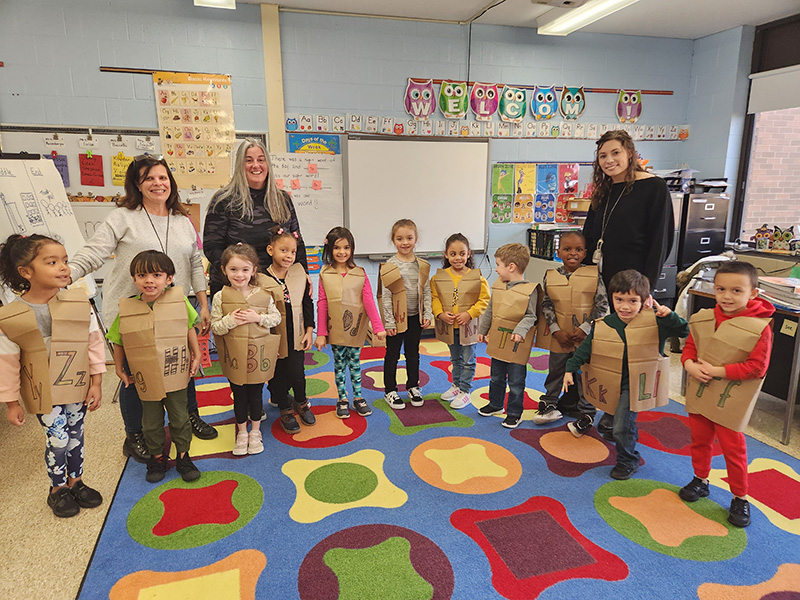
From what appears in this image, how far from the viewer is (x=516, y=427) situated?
8.57ft

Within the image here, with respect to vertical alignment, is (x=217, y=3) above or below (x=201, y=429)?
above

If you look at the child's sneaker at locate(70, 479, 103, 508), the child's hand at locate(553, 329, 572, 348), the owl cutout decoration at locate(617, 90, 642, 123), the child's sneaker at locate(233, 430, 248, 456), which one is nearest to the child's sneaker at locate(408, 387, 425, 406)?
the child's hand at locate(553, 329, 572, 348)

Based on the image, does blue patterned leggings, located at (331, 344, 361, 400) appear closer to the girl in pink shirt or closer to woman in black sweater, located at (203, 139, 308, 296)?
the girl in pink shirt

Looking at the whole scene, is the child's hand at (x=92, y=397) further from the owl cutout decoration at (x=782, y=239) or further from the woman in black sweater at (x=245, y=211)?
the owl cutout decoration at (x=782, y=239)

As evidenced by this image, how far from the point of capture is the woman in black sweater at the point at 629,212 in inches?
84.6

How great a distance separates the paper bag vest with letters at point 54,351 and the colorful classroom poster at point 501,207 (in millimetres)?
3580

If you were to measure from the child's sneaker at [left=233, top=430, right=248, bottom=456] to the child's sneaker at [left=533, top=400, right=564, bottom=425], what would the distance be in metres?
1.53

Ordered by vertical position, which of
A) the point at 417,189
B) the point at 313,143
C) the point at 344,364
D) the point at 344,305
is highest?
the point at 313,143

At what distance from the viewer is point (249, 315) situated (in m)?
2.13

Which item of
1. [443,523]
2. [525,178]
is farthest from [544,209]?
[443,523]

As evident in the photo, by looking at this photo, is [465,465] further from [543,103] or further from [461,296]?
[543,103]

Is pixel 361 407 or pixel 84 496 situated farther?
pixel 361 407

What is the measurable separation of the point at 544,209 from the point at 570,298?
2.53 m

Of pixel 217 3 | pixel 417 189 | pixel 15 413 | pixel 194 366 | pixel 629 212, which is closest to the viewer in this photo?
pixel 15 413
